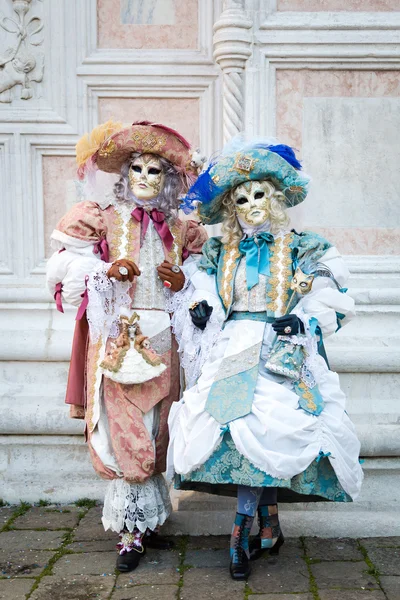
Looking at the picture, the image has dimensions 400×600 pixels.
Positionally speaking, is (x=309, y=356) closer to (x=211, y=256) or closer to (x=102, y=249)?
(x=211, y=256)

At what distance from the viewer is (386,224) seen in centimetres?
463

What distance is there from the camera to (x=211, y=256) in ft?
12.2

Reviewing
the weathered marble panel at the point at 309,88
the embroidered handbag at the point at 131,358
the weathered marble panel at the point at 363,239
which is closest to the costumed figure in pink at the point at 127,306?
the embroidered handbag at the point at 131,358

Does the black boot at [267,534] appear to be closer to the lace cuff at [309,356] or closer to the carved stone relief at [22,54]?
the lace cuff at [309,356]

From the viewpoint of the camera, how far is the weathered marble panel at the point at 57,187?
15.5ft

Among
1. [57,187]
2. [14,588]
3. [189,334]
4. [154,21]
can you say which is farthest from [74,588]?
[154,21]

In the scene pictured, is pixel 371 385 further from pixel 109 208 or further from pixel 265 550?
pixel 109 208

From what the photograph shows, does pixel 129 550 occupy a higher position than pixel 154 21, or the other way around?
pixel 154 21

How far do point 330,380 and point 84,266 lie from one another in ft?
3.67

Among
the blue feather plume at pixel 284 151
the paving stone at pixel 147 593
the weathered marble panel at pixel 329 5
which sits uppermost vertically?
the weathered marble panel at pixel 329 5

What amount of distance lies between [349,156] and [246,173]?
50.0 inches

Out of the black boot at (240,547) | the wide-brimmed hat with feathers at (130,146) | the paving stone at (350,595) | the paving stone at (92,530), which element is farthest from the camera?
the paving stone at (92,530)

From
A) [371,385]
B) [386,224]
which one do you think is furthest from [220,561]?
[386,224]

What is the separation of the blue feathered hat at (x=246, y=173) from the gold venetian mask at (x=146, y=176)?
148 mm
